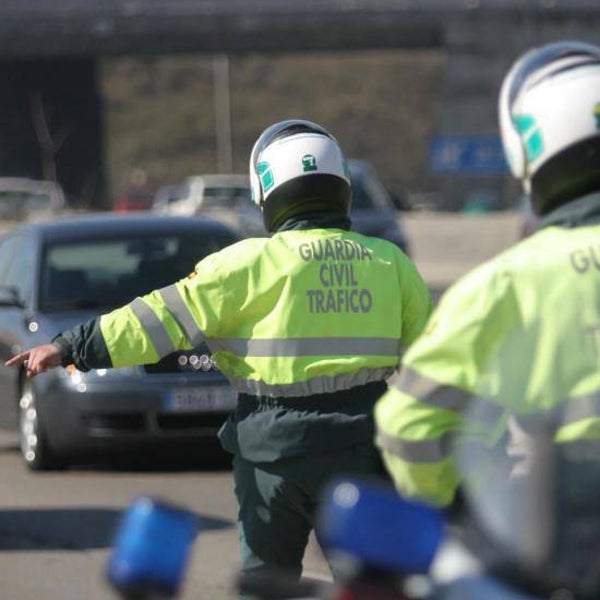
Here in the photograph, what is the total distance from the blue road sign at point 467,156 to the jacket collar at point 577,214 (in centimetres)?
3693

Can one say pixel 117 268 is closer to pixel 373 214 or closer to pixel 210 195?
pixel 373 214

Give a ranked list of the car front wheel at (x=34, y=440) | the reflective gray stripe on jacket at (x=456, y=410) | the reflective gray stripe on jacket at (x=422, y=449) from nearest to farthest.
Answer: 1. the reflective gray stripe on jacket at (x=456, y=410)
2. the reflective gray stripe on jacket at (x=422, y=449)
3. the car front wheel at (x=34, y=440)

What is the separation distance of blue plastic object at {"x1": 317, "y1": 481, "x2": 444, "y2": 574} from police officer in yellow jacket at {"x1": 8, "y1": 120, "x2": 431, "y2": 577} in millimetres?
2209

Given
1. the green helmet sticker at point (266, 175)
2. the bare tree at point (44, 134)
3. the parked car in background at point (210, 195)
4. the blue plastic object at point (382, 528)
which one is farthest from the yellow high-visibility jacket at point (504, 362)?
the bare tree at point (44, 134)

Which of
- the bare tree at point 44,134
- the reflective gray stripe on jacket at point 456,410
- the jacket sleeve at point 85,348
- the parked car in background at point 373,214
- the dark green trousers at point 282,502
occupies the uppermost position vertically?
the reflective gray stripe on jacket at point 456,410

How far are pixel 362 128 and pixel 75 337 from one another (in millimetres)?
93320

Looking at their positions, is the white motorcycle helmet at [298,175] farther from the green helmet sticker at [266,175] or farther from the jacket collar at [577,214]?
the jacket collar at [577,214]

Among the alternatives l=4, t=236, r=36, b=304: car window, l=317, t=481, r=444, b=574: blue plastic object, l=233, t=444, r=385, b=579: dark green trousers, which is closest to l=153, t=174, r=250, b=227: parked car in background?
l=4, t=236, r=36, b=304: car window

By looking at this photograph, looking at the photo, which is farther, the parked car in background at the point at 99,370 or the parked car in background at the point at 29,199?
the parked car in background at the point at 29,199

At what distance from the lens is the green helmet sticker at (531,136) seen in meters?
3.39

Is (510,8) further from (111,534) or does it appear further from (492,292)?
(492,292)

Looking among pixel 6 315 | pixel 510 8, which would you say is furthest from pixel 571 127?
pixel 510 8

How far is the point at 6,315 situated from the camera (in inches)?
487

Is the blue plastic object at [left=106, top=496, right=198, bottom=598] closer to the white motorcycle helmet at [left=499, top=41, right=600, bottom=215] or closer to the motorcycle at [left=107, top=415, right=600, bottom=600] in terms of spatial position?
the motorcycle at [left=107, top=415, right=600, bottom=600]
